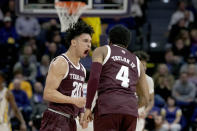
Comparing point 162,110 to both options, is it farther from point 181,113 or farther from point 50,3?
point 50,3

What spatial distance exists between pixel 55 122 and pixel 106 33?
813 centimetres

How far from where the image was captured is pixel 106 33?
1379 centimetres

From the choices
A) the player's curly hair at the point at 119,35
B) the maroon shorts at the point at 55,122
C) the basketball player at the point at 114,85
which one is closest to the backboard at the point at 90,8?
the player's curly hair at the point at 119,35

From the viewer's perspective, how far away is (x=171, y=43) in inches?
639

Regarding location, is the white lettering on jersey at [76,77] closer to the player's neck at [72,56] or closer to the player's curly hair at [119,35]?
the player's neck at [72,56]

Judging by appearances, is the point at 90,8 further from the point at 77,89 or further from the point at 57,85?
the point at 57,85

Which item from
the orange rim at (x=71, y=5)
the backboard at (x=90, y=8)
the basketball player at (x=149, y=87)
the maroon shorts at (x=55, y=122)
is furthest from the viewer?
the backboard at (x=90, y=8)

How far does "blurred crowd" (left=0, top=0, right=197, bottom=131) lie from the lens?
→ 12.8 meters

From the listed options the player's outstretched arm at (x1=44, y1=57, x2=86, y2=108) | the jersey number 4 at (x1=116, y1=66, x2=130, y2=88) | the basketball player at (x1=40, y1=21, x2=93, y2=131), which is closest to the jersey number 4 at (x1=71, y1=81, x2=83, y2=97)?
the basketball player at (x1=40, y1=21, x2=93, y2=131)

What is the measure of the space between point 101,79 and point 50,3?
212 inches

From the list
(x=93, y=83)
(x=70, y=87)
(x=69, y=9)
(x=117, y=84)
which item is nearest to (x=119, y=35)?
(x=117, y=84)

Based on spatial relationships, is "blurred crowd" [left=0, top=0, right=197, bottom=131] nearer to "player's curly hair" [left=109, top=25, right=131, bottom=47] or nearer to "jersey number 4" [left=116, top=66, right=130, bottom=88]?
"player's curly hair" [left=109, top=25, right=131, bottom=47]

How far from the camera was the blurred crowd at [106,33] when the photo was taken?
12812 mm

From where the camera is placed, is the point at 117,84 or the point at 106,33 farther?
the point at 106,33
